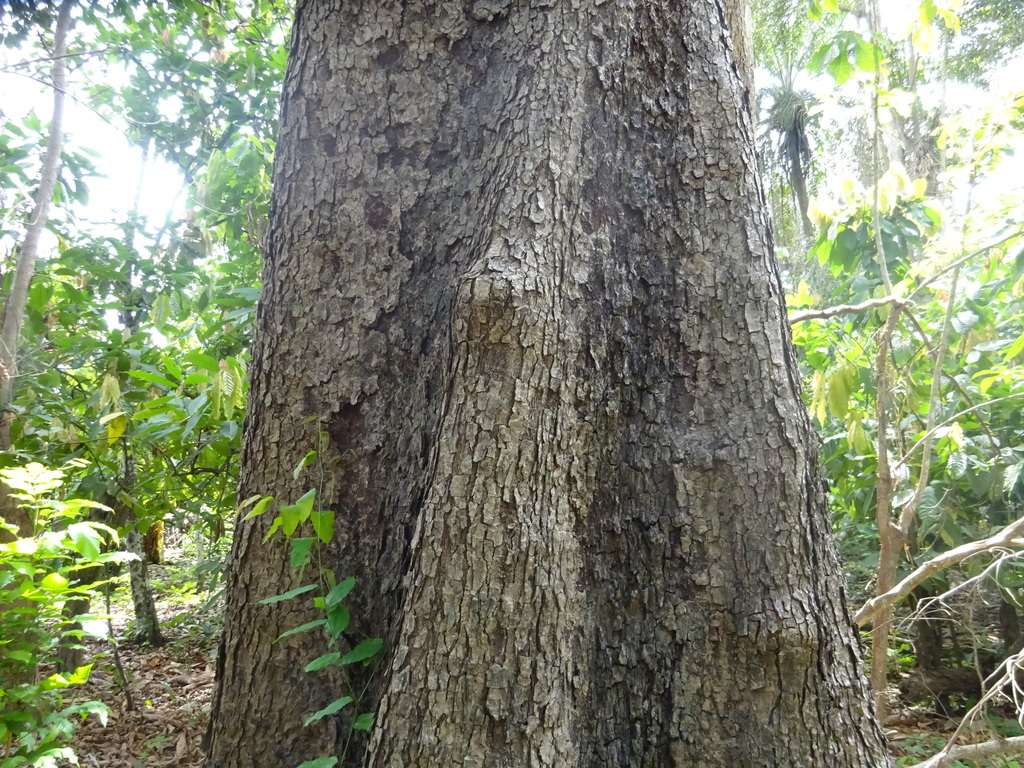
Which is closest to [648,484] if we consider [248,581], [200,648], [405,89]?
[248,581]

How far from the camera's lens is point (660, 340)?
1.33 meters

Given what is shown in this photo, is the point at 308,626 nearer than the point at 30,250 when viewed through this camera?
Yes

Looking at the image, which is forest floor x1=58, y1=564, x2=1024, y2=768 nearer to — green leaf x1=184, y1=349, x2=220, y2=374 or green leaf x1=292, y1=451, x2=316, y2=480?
green leaf x1=184, y1=349, x2=220, y2=374

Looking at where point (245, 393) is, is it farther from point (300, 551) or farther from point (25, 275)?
point (300, 551)

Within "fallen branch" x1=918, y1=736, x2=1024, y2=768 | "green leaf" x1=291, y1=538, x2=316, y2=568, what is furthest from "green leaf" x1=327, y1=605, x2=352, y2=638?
"fallen branch" x1=918, y1=736, x2=1024, y2=768

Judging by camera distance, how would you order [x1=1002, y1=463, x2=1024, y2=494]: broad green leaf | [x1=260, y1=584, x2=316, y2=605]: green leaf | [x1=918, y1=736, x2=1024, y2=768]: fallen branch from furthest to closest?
[x1=1002, y1=463, x2=1024, y2=494]: broad green leaf, [x1=918, y1=736, x2=1024, y2=768]: fallen branch, [x1=260, y1=584, x2=316, y2=605]: green leaf

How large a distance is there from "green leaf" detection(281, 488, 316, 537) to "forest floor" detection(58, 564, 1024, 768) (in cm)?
127

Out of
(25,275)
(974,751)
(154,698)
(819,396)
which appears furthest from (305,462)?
(154,698)

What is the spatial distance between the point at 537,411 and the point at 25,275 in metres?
3.00

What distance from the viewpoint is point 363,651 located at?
4.11ft

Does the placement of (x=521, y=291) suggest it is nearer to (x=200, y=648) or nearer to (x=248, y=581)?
(x=248, y=581)

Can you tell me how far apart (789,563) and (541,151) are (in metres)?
0.93

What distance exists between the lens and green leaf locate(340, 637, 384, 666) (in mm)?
1241

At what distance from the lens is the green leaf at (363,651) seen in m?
1.24
